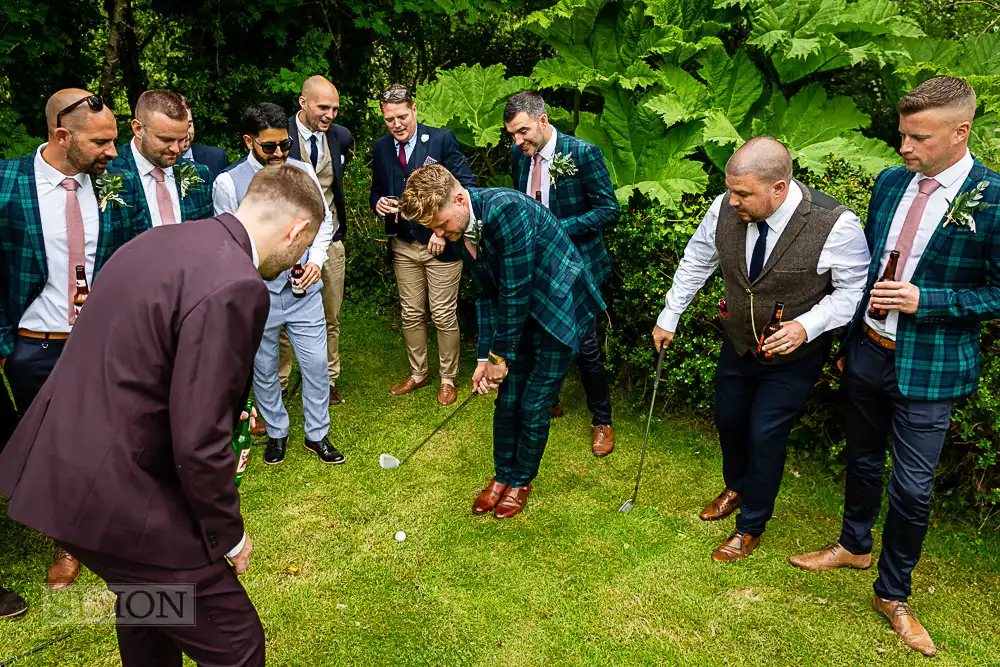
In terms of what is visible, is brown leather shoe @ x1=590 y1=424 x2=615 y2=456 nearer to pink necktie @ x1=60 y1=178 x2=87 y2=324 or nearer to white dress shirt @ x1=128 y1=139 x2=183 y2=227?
white dress shirt @ x1=128 y1=139 x2=183 y2=227

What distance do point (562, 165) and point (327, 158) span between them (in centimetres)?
189

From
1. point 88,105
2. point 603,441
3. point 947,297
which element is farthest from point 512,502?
point 88,105

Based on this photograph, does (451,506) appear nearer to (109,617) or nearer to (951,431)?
(109,617)

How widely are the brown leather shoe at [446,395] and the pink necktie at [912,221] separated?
3572mm

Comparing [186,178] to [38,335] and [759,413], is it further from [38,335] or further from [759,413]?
[759,413]

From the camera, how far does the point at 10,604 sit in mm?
3850

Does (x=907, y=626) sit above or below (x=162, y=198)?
below

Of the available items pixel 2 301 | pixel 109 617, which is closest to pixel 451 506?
pixel 109 617

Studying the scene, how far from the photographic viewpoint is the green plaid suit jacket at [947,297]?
3242 mm

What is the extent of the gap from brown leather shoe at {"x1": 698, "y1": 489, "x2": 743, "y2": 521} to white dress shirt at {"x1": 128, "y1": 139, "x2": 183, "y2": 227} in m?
3.76

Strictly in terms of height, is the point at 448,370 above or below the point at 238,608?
below

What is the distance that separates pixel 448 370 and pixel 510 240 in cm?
246

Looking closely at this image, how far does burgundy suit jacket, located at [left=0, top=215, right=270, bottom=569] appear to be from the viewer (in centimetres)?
228

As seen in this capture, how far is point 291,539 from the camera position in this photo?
449 cm
